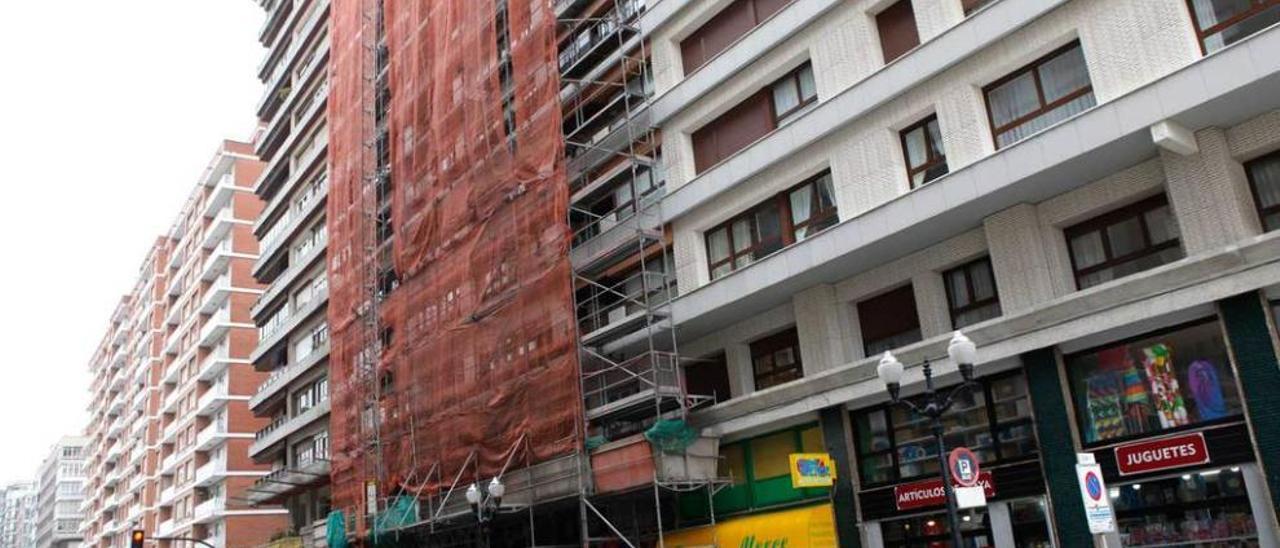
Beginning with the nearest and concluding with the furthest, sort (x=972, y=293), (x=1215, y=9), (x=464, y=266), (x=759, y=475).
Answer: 1. (x=1215, y=9)
2. (x=972, y=293)
3. (x=759, y=475)
4. (x=464, y=266)

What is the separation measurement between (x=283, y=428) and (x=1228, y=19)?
128 feet

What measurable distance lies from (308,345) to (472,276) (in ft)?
60.9

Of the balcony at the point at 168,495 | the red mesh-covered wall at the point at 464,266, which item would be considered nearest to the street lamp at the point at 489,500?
the red mesh-covered wall at the point at 464,266

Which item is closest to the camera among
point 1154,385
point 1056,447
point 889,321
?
point 1154,385

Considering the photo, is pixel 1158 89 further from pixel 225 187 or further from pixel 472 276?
pixel 225 187

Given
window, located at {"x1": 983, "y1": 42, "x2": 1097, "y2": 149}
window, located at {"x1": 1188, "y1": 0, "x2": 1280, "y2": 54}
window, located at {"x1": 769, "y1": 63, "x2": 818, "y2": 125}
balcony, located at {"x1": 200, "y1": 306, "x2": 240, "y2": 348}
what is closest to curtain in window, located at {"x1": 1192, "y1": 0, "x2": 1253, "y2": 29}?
window, located at {"x1": 1188, "y1": 0, "x2": 1280, "y2": 54}

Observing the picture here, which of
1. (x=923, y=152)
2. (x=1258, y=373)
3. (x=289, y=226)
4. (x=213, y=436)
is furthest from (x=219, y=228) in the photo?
(x=1258, y=373)

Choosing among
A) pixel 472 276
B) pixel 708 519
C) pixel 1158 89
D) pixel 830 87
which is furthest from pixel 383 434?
pixel 1158 89

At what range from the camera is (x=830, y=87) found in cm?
2153

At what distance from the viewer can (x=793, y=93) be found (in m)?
23.0

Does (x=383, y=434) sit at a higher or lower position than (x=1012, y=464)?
higher

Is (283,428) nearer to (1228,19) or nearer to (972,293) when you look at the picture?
(972,293)

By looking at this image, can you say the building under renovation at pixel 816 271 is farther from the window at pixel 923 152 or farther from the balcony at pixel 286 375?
the balcony at pixel 286 375

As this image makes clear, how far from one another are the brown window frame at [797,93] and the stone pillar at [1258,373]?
32.3ft
